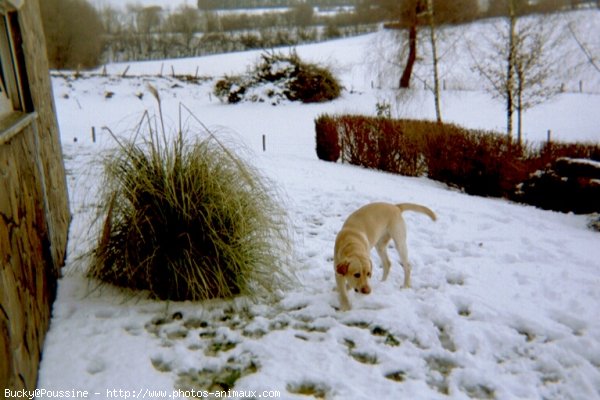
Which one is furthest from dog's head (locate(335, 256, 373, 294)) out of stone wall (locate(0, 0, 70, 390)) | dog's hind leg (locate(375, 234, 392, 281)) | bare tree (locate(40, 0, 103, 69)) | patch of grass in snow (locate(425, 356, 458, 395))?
bare tree (locate(40, 0, 103, 69))

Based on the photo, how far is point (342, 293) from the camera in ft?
13.2

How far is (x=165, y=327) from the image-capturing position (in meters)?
3.69

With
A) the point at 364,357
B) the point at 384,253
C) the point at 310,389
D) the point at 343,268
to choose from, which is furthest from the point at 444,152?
the point at 310,389

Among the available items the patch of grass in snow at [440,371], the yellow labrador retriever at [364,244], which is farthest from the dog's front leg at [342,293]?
the patch of grass in snow at [440,371]

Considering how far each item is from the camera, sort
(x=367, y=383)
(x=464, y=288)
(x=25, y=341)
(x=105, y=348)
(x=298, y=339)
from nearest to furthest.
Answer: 1. (x=25, y=341)
2. (x=367, y=383)
3. (x=105, y=348)
4. (x=298, y=339)
5. (x=464, y=288)

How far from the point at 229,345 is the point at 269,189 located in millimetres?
1521

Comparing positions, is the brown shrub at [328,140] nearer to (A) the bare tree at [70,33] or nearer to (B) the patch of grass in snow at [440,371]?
(B) the patch of grass in snow at [440,371]

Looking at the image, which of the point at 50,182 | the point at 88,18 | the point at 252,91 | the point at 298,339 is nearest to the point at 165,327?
the point at 298,339

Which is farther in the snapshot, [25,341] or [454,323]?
[454,323]

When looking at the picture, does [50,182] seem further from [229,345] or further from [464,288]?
[464,288]

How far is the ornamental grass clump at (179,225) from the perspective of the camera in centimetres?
397

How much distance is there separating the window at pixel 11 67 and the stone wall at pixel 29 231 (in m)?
0.10

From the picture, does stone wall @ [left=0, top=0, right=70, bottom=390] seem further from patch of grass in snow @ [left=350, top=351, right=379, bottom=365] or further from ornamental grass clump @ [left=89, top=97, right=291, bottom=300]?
patch of grass in snow @ [left=350, top=351, right=379, bottom=365]

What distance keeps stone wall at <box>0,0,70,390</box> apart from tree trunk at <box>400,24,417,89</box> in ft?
76.3
